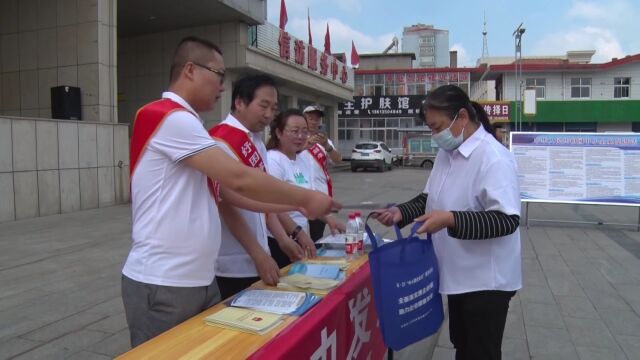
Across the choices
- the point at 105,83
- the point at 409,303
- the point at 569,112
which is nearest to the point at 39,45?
the point at 105,83

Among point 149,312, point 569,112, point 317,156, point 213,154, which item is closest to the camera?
point 213,154

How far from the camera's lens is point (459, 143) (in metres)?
2.12

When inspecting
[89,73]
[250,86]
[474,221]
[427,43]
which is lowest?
[474,221]

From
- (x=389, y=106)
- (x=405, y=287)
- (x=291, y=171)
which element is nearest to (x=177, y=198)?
(x=405, y=287)

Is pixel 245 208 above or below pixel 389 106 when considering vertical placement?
below

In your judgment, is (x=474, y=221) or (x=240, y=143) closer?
(x=474, y=221)

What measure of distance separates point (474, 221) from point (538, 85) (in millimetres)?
37270

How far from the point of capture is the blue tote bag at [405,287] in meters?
1.88

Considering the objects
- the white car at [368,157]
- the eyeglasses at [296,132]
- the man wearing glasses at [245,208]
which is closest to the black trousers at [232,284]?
the man wearing glasses at [245,208]

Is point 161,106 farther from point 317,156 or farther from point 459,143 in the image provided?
point 317,156

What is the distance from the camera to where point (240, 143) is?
232 centimetres

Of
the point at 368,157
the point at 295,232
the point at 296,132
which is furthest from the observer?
the point at 368,157

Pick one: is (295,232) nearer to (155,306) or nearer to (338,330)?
(338,330)

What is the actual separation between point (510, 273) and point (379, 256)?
61 centimetres
